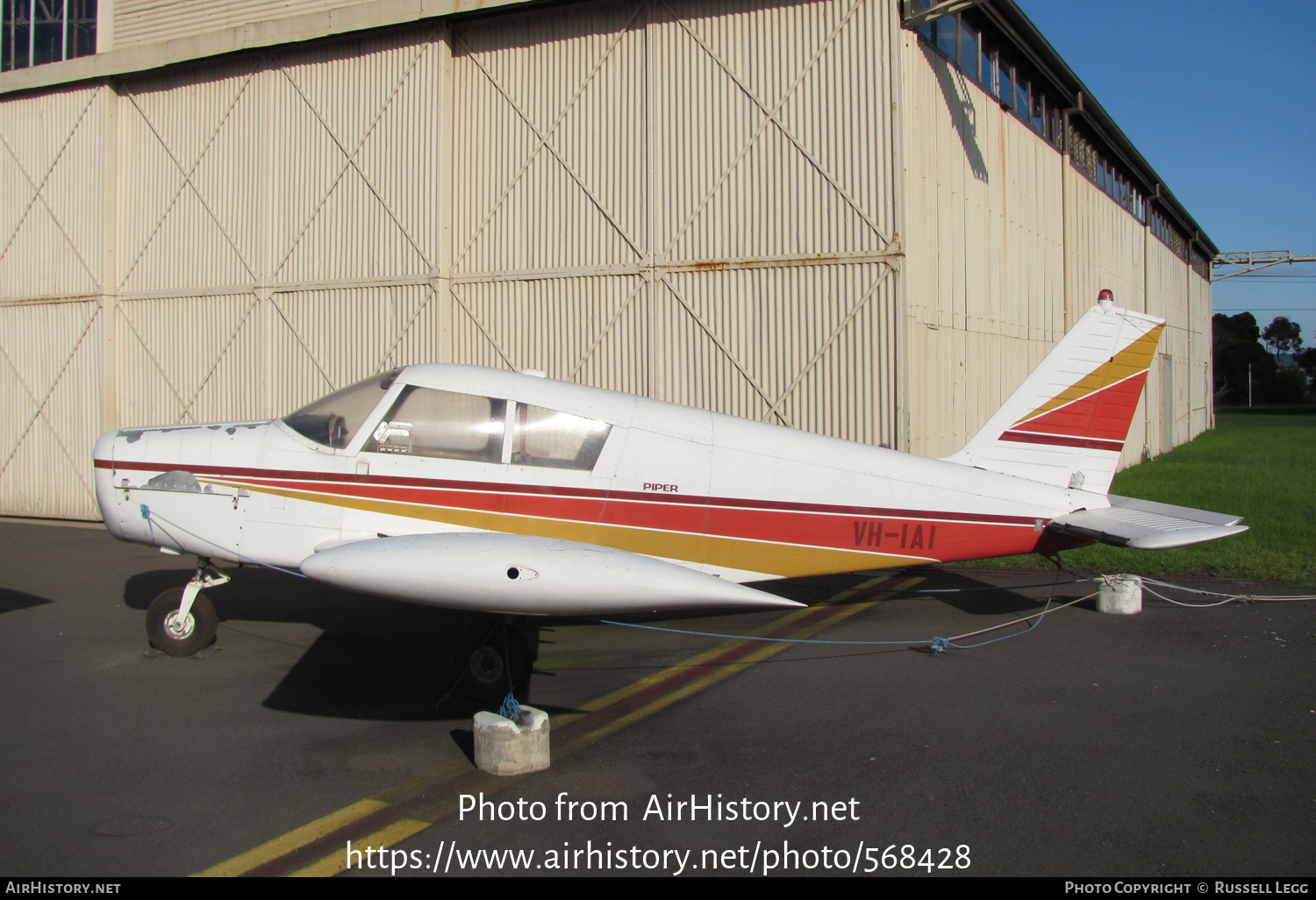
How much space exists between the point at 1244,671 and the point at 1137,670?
771mm

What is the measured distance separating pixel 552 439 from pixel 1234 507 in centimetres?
1338

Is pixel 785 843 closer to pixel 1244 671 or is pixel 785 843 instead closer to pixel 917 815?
pixel 917 815

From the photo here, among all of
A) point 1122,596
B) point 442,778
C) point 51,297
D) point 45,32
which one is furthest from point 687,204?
point 45,32

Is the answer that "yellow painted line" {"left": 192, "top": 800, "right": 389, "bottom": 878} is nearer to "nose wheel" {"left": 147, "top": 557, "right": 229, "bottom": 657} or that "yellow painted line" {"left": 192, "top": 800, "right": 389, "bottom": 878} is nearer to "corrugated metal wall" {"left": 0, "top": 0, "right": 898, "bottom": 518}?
"nose wheel" {"left": 147, "top": 557, "right": 229, "bottom": 657}

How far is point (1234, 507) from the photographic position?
47.7ft

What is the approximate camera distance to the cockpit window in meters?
6.37

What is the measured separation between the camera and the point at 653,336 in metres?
12.3

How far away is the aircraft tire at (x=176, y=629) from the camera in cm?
712

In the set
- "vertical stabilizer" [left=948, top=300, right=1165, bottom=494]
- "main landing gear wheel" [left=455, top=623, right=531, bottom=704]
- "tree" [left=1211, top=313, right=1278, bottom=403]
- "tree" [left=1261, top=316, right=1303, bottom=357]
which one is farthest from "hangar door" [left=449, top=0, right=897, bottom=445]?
"tree" [left=1261, top=316, right=1303, bottom=357]

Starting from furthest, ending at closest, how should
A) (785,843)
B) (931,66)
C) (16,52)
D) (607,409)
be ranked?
(16,52) → (931,66) → (607,409) → (785,843)

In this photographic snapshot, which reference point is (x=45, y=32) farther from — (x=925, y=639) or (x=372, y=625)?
(x=925, y=639)

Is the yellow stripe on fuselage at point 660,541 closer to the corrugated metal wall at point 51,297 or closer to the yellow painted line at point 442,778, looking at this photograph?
the yellow painted line at point 442,778

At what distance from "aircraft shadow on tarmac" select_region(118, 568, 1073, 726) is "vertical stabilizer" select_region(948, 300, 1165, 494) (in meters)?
1.98

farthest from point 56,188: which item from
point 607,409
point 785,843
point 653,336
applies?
point 785,843
